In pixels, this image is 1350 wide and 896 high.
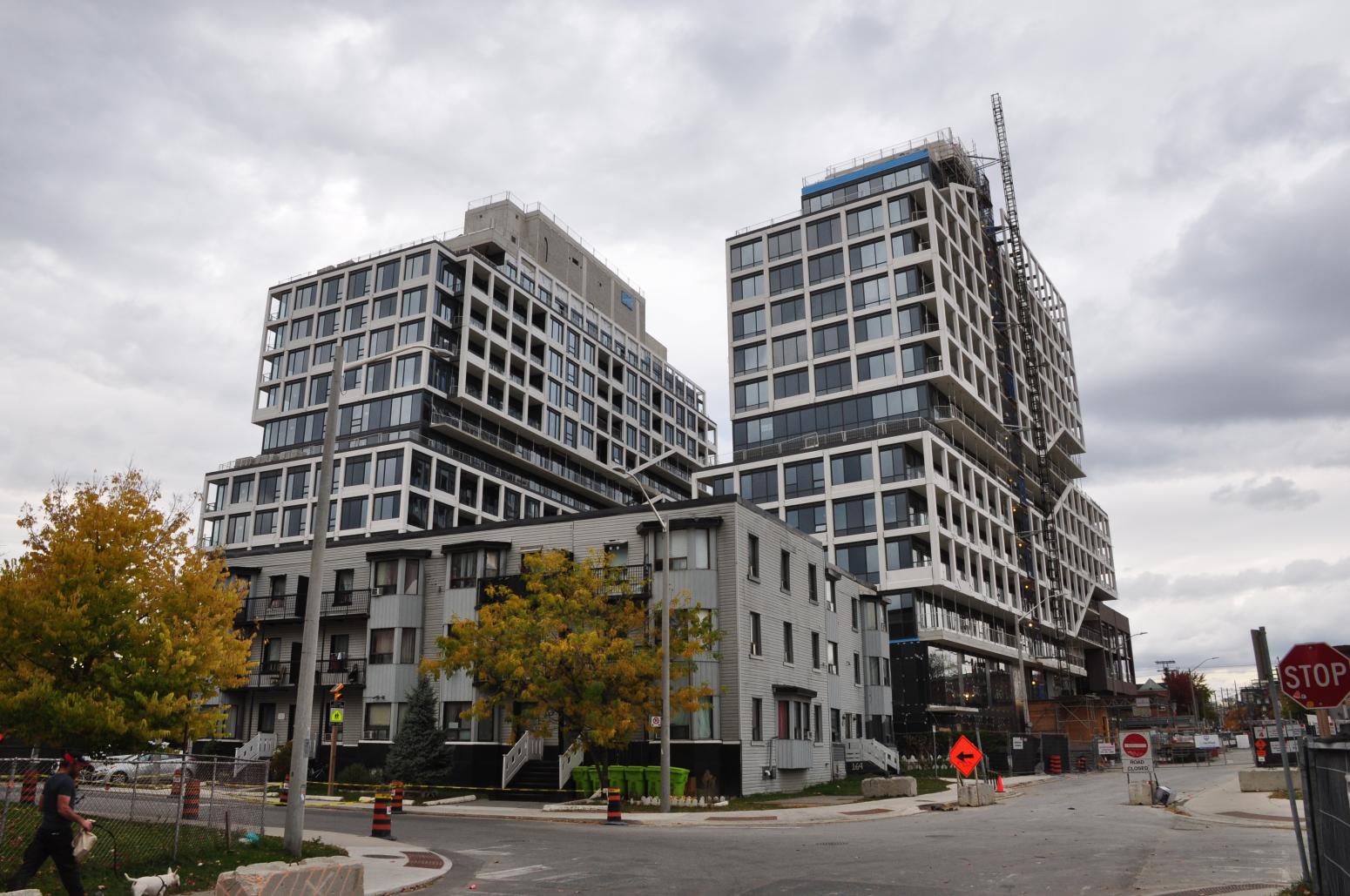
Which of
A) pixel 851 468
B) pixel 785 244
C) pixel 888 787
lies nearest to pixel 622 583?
pixel 888 787

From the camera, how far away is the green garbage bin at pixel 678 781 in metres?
34.4

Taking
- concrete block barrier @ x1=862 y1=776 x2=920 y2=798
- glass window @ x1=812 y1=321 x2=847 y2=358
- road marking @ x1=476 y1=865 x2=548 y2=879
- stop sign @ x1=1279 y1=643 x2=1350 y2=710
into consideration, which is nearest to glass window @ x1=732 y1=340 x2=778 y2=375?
glass window @ x1=812 y1=321 x2=847 y2=358

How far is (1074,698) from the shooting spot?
94438 millimetres

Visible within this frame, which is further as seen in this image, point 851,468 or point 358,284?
point 358,284

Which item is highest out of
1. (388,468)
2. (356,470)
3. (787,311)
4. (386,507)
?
(787,311)

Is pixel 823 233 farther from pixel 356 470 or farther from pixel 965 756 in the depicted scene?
pixel 965 756

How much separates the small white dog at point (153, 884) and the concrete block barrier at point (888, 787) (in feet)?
92.7

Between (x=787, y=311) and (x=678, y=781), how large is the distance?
187ft

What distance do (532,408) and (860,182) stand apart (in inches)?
1397

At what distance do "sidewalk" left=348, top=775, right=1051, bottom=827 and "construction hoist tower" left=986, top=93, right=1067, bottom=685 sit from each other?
2343 inches

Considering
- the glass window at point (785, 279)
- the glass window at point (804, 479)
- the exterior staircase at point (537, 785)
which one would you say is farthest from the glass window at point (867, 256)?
the exterior staircase at point (537, 785)

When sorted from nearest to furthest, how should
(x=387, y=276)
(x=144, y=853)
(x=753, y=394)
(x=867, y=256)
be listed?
1. (x=144, y=853)
2. (x=867, y=256)
3. (x=753, y=394)
4. (x=387, y=276)

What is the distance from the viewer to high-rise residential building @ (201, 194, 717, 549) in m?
80.2

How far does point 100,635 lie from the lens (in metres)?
21.6
